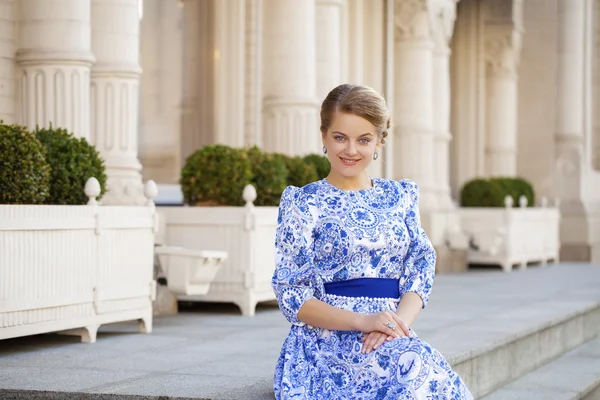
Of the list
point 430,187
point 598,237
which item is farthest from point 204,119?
point 598,237

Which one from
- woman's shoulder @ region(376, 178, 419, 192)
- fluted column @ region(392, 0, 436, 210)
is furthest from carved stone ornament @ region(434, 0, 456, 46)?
woman's shoulder @ region(376, 178, 419, 192)

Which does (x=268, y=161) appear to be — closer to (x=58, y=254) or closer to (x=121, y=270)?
(x=121, y=270)

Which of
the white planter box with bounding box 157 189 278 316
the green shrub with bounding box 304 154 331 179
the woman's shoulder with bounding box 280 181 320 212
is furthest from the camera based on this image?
the green shrub with bounding box 304 154 331 179

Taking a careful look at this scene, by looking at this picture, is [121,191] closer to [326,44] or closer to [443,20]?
[326,44]

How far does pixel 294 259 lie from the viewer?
15.3 ft

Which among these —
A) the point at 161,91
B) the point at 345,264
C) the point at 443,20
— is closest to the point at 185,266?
the point at 345,264

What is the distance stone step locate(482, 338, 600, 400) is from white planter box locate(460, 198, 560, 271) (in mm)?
8025

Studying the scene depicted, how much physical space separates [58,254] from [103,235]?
0.48 metres

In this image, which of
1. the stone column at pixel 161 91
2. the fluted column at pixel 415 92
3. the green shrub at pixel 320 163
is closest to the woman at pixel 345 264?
the green shrub at pixel 320 163

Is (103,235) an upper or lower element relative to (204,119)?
lower

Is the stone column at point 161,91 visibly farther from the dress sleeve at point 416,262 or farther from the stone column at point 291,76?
the dress sleeve at point 416,262

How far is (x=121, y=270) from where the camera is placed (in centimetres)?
735

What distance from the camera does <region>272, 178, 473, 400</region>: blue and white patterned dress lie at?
14.9 feet

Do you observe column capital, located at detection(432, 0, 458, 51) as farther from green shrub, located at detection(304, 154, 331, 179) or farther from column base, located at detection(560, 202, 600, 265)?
green shrub, located at detection(304, 154, 331, 179)
